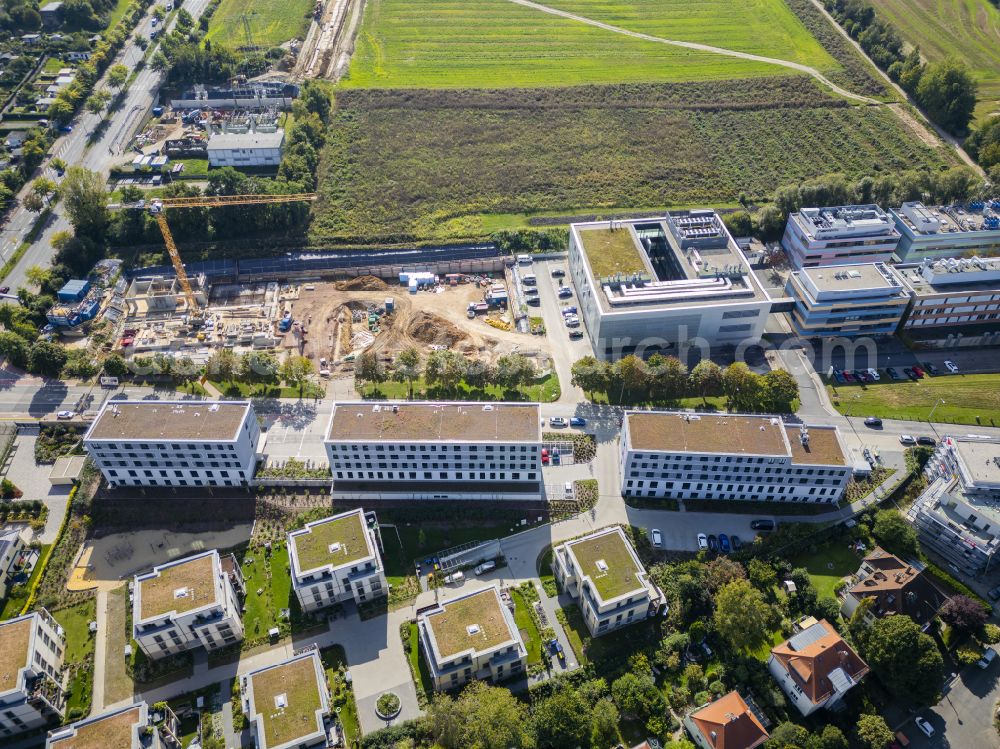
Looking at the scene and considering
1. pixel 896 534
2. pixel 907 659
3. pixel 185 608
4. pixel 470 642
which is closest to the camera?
pixel 907 659

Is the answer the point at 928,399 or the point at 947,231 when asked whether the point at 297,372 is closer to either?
the point at 928,399

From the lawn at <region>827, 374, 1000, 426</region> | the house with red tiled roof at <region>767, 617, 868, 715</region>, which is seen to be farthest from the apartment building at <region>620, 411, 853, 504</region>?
the house with red tiled roof at <region>767, 617, 868, 715</region>

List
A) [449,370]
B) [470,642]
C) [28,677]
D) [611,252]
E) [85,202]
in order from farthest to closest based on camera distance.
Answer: [85,202], [611,252], [449,370], [470,642], [28,677]

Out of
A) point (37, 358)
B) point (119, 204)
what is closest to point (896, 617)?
point (37, 358)

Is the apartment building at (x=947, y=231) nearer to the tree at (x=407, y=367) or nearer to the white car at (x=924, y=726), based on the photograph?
the white car at (x=924, y=726)

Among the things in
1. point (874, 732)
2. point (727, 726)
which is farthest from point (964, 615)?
point (727, 726)

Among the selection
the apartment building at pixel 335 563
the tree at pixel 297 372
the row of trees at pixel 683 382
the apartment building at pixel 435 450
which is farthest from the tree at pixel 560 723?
the tree at pixel 297 372

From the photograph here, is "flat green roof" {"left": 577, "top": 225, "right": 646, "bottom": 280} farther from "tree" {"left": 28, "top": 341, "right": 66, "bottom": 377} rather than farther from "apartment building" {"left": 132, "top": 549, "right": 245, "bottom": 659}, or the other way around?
"tree" {"left": 28, "top": 341, "right": 66, "bottom": 377}
